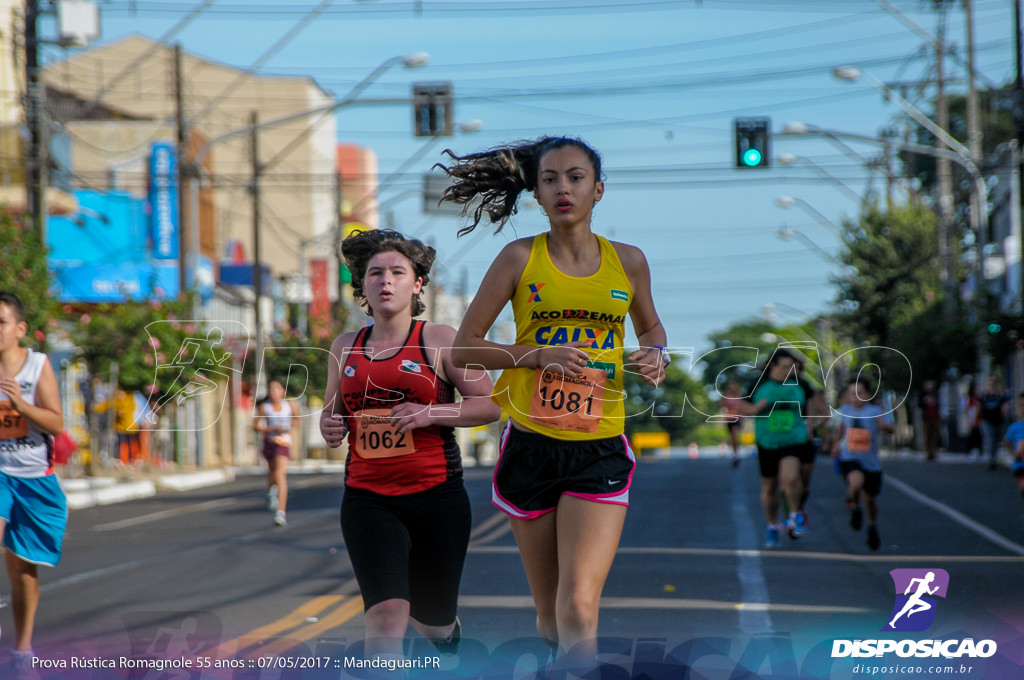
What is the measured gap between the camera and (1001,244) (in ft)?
168

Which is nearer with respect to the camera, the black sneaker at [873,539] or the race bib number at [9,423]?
the race bib number at [9,423]

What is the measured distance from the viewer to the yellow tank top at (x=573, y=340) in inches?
215

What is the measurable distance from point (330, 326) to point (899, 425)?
70.7 ft

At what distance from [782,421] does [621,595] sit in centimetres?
434

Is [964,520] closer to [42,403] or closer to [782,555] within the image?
[782,555]

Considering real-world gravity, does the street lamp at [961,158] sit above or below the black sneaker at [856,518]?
above

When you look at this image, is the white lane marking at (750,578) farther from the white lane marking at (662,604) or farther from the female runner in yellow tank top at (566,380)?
the female runner in yellow tank top at (566,380)

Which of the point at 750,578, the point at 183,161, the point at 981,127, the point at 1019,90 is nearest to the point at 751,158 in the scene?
the point at 1019,90

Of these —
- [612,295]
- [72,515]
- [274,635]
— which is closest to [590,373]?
[612,295]

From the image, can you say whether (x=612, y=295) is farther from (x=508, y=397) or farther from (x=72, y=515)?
(x=72, y=515)

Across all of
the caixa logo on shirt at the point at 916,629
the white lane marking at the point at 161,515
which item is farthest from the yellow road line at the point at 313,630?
the white lane marking at the point at 161,515

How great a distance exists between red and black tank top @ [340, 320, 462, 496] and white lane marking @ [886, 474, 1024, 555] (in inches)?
349

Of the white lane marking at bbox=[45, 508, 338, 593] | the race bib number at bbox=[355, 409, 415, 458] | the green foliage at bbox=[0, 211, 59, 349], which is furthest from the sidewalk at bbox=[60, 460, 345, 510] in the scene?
the race bib number at bbox=[355, 409, 415, 458]

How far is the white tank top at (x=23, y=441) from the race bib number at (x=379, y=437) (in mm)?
2779
